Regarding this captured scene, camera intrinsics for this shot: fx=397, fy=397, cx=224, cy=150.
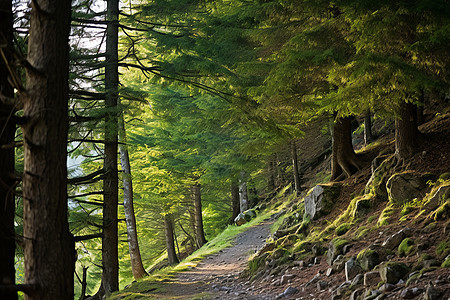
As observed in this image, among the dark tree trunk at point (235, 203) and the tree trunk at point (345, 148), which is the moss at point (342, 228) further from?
the dark tree trunk at point (235, 203)

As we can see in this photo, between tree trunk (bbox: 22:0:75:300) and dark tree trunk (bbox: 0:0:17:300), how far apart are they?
23 cm

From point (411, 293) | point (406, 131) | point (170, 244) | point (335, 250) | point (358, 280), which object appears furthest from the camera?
point (170, 244)

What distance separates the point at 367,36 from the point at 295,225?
278 inches

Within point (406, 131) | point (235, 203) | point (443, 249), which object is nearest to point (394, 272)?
point (443, 249)

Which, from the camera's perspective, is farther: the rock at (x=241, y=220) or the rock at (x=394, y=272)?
the rock at (x=241, y=220)

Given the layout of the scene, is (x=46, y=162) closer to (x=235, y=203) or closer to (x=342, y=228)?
(x=342, y=228)

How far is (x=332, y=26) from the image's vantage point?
7.79m

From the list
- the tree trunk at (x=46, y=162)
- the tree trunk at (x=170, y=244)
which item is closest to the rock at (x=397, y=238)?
the tree trunk at (x=46, y=162)

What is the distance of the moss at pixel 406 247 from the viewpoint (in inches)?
249

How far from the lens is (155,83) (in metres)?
10.1

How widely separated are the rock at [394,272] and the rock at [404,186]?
7.96ft

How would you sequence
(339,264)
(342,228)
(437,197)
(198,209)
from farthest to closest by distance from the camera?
(198,209)
(342,228)
(339,264)
(437,197)

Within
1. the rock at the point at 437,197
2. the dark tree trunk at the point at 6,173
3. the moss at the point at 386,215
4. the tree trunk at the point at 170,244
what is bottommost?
the tree trunk at the point at 170,244

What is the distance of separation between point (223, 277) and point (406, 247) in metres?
5.64
